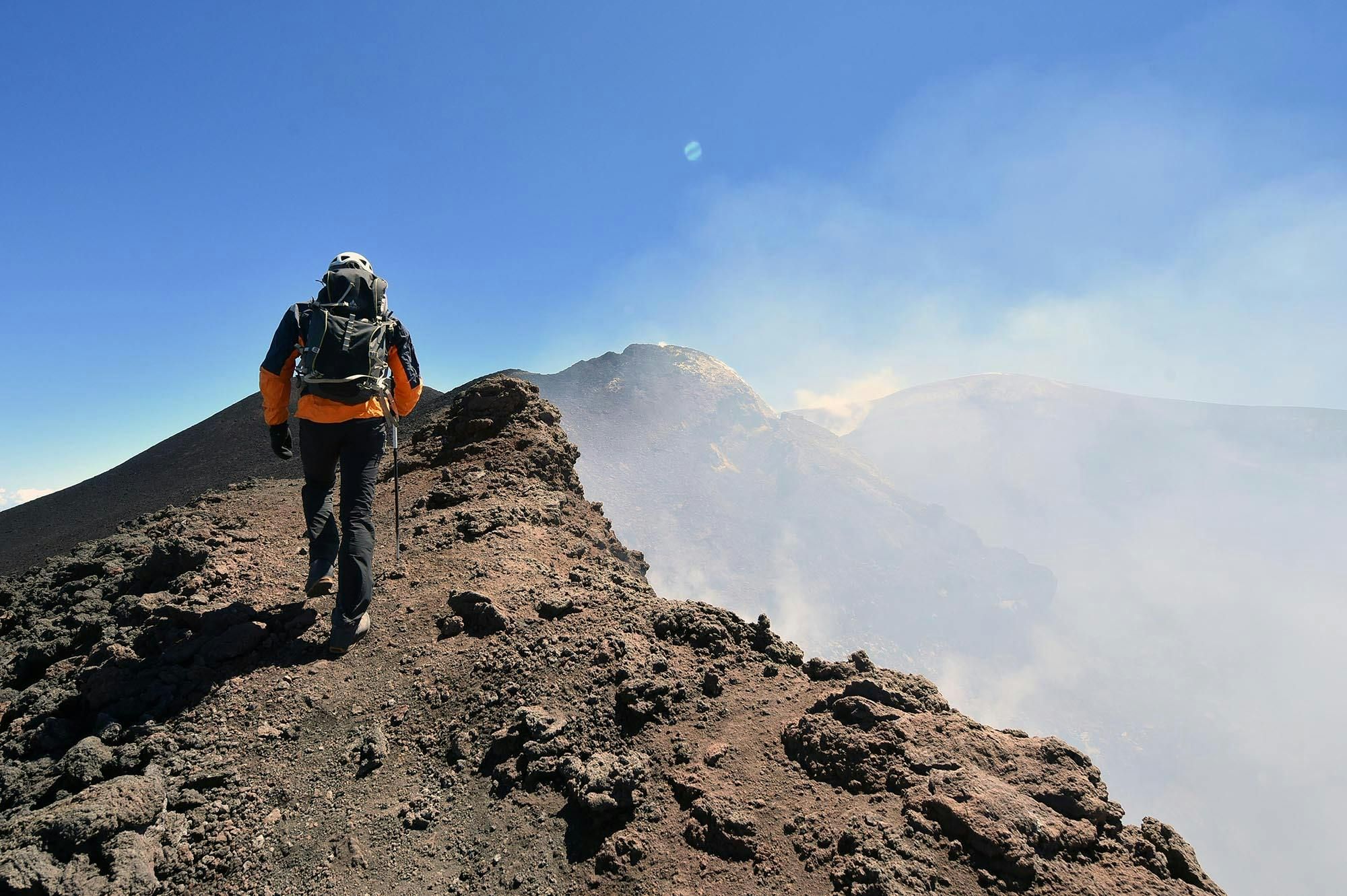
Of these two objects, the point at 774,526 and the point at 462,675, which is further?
the point at 774,526

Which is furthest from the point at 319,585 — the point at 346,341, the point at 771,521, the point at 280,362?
the point at 771,521

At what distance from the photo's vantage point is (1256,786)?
256 ft

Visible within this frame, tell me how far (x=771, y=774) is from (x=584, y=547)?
331cm

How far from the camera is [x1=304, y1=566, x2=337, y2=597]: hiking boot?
13.4ft

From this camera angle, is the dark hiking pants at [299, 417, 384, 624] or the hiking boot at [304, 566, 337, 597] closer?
the dark hiking pants at [299, 417, 384, 624]

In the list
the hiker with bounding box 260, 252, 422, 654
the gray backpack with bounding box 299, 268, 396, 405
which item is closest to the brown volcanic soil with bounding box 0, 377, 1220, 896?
the hiker with bounding box 260, 252, 422, 654

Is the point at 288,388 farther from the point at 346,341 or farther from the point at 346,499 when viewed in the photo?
the point at 346,499

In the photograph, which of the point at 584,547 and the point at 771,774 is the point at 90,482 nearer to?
the point at 584,547

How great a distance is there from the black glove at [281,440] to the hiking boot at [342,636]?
127cm

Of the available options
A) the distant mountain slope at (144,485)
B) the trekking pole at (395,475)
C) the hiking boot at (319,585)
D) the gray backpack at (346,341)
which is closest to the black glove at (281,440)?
the gray backpack at (346,341)

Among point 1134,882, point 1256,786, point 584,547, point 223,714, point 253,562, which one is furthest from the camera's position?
point 1256,786

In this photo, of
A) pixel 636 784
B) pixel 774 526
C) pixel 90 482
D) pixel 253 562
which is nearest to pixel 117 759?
pixel 253 562

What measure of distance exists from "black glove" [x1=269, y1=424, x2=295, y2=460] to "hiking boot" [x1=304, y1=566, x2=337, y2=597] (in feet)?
2.80

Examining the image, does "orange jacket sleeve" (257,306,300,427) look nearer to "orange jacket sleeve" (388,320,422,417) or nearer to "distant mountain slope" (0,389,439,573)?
"orange jacket sleeve" (388,320,422,417)
